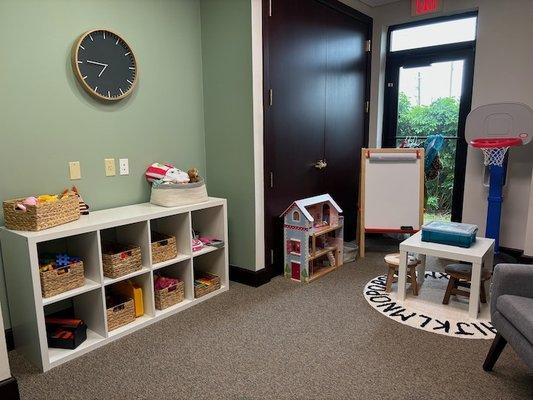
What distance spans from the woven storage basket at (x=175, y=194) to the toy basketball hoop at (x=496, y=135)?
8.12ft

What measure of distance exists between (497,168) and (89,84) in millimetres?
3303

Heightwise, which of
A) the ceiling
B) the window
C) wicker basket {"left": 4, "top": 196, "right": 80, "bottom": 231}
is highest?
the ceiling

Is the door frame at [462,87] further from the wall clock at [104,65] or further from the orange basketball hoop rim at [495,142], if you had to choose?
the wall clock at [104,65]

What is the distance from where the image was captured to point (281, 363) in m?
2.01

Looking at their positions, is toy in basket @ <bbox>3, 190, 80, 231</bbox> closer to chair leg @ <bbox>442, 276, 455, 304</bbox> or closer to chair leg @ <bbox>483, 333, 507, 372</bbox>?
chair leg @ <bbox>483, 333, 507, 372</bbox>

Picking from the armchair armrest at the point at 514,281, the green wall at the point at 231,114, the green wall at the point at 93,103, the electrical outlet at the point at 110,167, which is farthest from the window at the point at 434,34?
the electrical outlet at the point at 110,167

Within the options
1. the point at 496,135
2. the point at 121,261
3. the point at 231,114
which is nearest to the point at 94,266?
the point at 121,261

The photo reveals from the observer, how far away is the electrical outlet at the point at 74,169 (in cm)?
236

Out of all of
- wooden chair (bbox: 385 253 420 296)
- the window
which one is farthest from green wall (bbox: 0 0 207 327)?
the window

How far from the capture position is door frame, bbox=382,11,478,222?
3.88m

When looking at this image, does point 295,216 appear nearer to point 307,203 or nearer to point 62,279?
point 307,203

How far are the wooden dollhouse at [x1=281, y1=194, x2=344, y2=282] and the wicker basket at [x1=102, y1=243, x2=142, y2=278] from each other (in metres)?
1.27

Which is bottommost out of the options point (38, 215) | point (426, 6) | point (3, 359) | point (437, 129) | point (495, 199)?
point (3, 359)

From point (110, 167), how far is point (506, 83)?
3.54m
